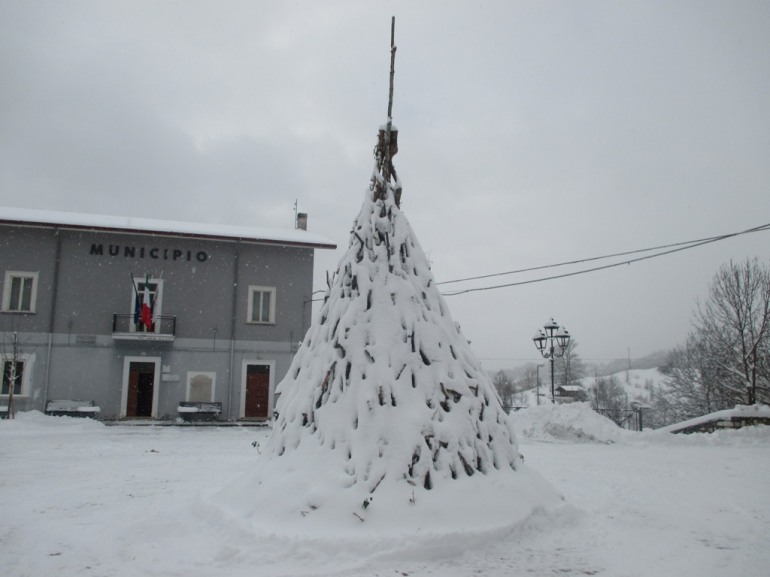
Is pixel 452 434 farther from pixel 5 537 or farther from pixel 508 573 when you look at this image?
pixel 5 537

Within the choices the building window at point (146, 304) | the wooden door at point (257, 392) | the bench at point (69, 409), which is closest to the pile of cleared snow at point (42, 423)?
the bench at point (69, 409)

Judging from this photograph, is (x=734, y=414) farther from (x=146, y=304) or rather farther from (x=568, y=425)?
(x=146, y=304)

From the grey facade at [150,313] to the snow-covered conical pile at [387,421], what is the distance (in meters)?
20.4

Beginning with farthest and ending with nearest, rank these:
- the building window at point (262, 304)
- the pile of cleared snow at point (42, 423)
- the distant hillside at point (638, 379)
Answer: the distant hillside at point (638, 379), the building window at point (262, 304), the pile of cleared snow at point (42, 423)

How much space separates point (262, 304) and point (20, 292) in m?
10.1

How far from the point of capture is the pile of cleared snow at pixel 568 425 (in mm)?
17328

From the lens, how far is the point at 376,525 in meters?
4.64

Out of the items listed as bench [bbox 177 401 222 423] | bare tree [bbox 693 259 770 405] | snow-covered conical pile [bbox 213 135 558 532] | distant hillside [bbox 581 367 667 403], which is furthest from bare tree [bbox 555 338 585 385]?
snow-covered conical pile [bbox 213 135 558 532]

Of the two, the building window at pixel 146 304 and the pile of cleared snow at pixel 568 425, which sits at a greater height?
the building window at pixel 146 304

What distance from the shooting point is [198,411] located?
78.7 ft

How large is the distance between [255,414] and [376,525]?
22.1m

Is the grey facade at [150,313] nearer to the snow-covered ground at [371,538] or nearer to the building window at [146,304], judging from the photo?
the building window at [146,304]

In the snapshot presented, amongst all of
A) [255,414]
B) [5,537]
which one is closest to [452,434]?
[5,537]

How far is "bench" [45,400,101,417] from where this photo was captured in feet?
74.0
